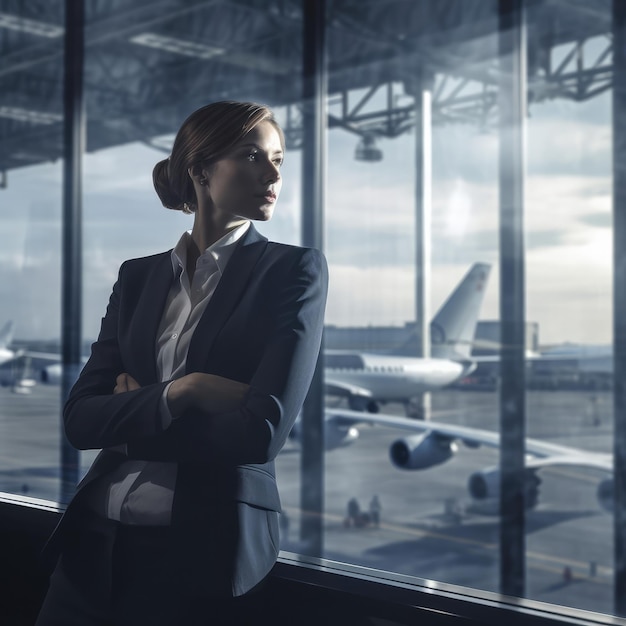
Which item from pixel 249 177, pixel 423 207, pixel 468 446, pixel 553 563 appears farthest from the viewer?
pixel 423 207

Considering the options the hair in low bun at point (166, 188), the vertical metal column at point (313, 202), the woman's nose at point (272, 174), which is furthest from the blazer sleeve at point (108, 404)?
the vertical metal column at point (313, 202)

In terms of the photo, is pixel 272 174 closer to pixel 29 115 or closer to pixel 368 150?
pixel 368 150

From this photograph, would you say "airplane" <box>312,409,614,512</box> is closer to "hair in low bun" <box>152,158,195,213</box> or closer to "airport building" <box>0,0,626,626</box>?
"airport building" <box>0,0,626,626</box>

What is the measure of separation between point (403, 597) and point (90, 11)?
346 cm

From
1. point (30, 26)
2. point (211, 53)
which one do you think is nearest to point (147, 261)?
point (211, 53)

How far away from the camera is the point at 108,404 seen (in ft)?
3.19

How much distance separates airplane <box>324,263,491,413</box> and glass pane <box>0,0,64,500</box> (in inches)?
52.5

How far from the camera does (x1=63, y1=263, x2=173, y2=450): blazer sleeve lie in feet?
3.06

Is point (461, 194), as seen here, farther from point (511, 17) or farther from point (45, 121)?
point (45, 121)

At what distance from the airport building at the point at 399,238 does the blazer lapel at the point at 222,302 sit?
227cm

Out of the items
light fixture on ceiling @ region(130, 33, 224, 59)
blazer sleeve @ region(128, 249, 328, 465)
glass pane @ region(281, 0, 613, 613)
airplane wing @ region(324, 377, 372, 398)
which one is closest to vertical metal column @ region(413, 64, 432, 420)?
glass pane @ region(281, 0, 613, 613)

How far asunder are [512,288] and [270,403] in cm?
248

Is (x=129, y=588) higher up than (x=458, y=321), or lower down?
lower down

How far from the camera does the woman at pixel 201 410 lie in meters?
0.92
